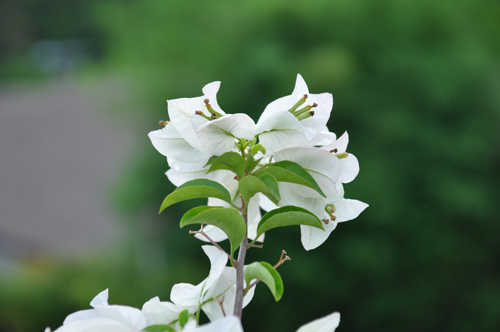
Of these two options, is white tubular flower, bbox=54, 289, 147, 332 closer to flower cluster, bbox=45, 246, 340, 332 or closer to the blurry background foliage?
flower cluster, bbox=45, 246, 340, 332

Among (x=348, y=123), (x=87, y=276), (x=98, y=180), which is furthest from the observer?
(x=98, y=180)

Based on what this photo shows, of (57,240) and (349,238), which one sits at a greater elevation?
(349,238)

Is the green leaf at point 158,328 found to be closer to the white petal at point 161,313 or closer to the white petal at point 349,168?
the white petal at point 161,313

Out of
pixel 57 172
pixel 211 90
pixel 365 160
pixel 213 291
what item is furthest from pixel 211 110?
pixel 57 172

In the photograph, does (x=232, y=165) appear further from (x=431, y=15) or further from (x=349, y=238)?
(x=431, y=15)

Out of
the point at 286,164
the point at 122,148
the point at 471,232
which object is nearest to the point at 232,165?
the point at 286,164

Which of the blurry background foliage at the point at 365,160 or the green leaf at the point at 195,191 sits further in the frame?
the blurry background foliage at the point at 365,160

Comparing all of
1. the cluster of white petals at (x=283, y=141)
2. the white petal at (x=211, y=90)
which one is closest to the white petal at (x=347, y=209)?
the cluster of white petals at (x=283, y=141)

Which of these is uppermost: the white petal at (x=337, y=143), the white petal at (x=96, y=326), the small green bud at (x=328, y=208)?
the white petal at (x=337, y=143)
